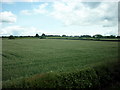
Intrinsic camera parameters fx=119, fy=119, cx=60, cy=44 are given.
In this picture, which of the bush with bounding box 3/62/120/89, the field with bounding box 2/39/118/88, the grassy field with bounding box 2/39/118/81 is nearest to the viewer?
the bush with bounding box 3/62/120/89

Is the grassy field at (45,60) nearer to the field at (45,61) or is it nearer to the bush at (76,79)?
the field at (45,61)

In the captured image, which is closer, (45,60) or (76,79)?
(76,79)

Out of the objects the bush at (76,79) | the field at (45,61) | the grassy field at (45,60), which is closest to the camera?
the bush at (76,79)

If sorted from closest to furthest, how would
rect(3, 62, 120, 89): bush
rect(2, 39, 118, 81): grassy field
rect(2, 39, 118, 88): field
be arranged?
rect(3, 62, 120, 89): bush, rect(2, 39, 118, 88): field, rect(2, 39, 118, 81): grassy field

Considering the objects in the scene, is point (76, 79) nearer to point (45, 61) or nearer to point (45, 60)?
point (45, 61)

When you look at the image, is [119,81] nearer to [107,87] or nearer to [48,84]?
[107,87]

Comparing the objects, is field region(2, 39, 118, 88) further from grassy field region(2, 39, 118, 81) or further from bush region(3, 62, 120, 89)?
bush region(3, 62, 120, 89)

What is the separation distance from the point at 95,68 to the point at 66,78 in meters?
3.18

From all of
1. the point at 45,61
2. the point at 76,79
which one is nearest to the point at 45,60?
the point at 45,61

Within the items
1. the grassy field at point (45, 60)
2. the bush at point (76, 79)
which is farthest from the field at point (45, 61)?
the bush at point (76, 79)

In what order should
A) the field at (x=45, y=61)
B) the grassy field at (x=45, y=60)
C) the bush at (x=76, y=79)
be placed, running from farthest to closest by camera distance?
the grassy field at (x=45, y=60), the field at (x=45, y=61), the bush at (x=76, y=79)

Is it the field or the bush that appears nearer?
the bush

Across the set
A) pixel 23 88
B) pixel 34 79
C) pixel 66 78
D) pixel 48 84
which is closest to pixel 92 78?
pixel 66 78

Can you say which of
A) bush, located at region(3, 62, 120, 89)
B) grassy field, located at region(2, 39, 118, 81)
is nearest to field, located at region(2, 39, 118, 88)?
grassy field, located at region(2, 39, 118, 81)
